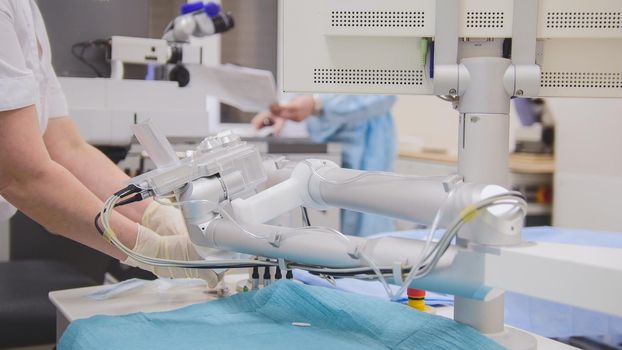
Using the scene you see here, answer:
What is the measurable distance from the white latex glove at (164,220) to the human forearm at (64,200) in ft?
0.32

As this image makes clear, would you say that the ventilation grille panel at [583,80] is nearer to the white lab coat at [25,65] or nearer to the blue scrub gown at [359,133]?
the white lab coat at [25,65]

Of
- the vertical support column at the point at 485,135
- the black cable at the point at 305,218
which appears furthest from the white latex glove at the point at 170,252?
the vertical support column at the point at 485,135

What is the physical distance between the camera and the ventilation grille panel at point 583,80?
3.42ft

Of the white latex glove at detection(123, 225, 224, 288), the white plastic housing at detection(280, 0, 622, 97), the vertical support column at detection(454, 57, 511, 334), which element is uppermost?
the white plastic housing at detection(280, 0, 622, 97)

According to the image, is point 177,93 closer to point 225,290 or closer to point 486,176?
point 225,290

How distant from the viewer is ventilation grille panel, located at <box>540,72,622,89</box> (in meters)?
1.04

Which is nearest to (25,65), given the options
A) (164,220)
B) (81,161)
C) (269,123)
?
(81,161)

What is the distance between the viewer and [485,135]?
38.3 inches

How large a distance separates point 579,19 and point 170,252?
74 cm

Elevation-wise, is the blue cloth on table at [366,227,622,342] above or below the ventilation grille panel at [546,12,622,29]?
below

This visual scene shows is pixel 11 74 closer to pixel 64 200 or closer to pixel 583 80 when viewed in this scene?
pixel 64 200

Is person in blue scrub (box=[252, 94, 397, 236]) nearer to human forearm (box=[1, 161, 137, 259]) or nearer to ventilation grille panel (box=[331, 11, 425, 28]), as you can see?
human forearm (box=[1, 161, 137, 259])

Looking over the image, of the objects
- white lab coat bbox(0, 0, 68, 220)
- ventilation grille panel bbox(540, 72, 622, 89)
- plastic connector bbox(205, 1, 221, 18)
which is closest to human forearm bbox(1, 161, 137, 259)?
white lab coat bbox(0, 0, 68, 220)

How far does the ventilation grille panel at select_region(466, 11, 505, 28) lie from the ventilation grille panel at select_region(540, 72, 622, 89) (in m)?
0.12
